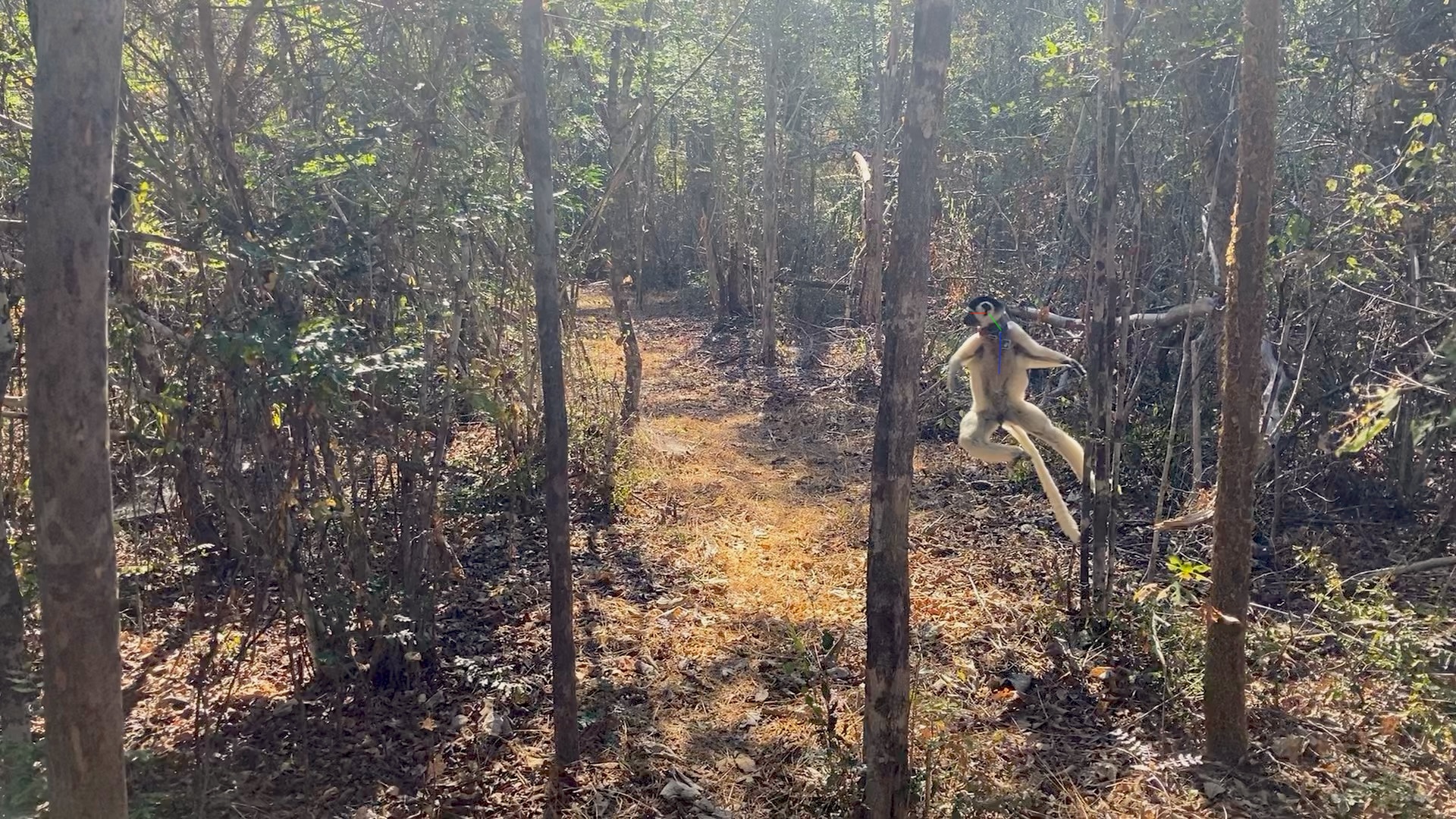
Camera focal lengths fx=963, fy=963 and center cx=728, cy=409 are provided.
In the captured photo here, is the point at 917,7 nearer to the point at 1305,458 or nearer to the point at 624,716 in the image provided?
the point at 624,716

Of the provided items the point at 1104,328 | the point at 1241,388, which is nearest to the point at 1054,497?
the point at 1104,328

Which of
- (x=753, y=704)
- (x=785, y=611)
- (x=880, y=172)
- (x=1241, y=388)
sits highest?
(x=880, y=172)

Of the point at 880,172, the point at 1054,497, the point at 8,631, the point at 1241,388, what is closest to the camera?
the point at 8,631

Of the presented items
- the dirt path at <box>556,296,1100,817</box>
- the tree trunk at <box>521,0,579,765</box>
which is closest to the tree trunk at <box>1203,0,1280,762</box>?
the dirt path at <box>556,296,1100,817</box>

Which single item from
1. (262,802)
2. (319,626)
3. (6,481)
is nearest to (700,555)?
(319,626)

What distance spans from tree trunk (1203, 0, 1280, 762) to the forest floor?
0.50m

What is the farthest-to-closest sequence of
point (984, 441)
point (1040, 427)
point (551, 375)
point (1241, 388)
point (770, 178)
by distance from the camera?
point (770, 178)
point (984, 441)
point (1040, 427)
point (551, 375)
point (1241, 388)

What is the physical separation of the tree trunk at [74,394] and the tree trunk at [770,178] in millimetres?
13615

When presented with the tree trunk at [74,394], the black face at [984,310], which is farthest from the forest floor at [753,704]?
the black face at [984,310]

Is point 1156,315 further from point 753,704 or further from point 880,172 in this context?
point 880,172

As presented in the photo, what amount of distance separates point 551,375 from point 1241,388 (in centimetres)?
369

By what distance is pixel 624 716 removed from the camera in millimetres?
6410

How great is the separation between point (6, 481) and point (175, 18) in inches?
108

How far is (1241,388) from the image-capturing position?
494cm
